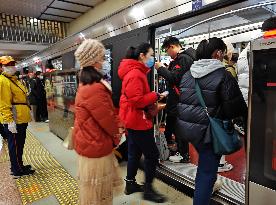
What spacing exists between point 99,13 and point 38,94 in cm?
473

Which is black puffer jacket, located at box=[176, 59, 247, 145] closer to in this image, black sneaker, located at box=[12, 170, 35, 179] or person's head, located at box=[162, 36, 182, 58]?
person's head, located at box=[162, 36, 182, 58]

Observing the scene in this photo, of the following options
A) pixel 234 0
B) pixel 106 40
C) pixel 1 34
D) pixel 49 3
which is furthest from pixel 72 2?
pixel 234 0

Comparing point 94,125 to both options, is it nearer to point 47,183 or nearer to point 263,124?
point 263,124

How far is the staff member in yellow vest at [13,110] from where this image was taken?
10.6 ft

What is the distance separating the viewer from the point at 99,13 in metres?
10.9

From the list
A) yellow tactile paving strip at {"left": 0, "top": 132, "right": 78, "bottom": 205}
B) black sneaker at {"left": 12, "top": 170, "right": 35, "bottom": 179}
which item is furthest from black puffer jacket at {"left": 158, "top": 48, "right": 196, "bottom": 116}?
black sneaker at {"left": 12, "top": 170, "right": 35, "bottom": 179}

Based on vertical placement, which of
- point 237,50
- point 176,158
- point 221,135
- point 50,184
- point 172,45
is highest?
point 237,50

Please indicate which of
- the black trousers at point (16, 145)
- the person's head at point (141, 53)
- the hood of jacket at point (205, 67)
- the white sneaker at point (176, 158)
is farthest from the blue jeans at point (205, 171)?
the black trousers at point (16, 145)

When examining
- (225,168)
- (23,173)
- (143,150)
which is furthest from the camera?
(23,173)

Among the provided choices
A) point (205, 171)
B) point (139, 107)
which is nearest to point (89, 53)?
point (139, 107)

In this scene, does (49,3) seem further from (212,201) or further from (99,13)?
(212,201)

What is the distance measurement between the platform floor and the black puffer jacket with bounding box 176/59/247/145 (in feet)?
2.72

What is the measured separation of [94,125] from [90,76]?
0.34 m

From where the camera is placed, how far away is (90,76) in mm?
1739
